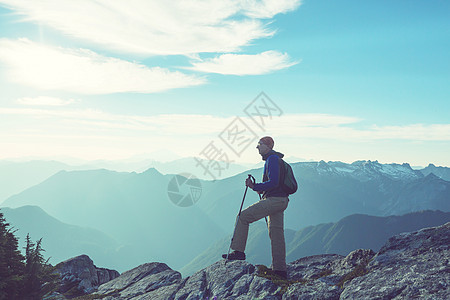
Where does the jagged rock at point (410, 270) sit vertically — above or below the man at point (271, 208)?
below

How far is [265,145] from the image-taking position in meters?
12.6

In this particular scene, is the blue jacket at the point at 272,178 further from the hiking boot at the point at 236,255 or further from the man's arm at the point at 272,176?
the hiking boot at the point at 236,255

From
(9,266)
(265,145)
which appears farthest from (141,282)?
(265,145)

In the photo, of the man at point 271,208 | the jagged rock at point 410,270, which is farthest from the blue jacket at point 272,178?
the jagged rock at point 410,270

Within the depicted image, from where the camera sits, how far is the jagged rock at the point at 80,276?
21062mm

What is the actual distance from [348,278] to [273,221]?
3262mm

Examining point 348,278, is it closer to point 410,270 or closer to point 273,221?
point 410,270

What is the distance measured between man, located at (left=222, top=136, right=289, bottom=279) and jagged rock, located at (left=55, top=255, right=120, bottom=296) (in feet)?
45.4

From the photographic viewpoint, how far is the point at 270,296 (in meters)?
10.7

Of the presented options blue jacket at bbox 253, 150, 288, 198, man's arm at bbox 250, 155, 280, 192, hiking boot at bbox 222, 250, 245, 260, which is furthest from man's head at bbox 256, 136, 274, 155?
hiking boot at bbox 222, 250, 245, 260

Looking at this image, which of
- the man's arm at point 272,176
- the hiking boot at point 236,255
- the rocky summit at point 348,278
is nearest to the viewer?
the rocky summit at point 348,278

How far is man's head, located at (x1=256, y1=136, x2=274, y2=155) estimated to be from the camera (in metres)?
12.6

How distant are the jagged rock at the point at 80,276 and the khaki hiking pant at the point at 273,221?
1372cm

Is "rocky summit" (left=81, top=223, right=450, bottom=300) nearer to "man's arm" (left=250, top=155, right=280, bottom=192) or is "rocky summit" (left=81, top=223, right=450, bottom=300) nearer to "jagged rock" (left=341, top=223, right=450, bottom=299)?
"jagged rock" (left=341, top=223, right=450, bottom=299)
